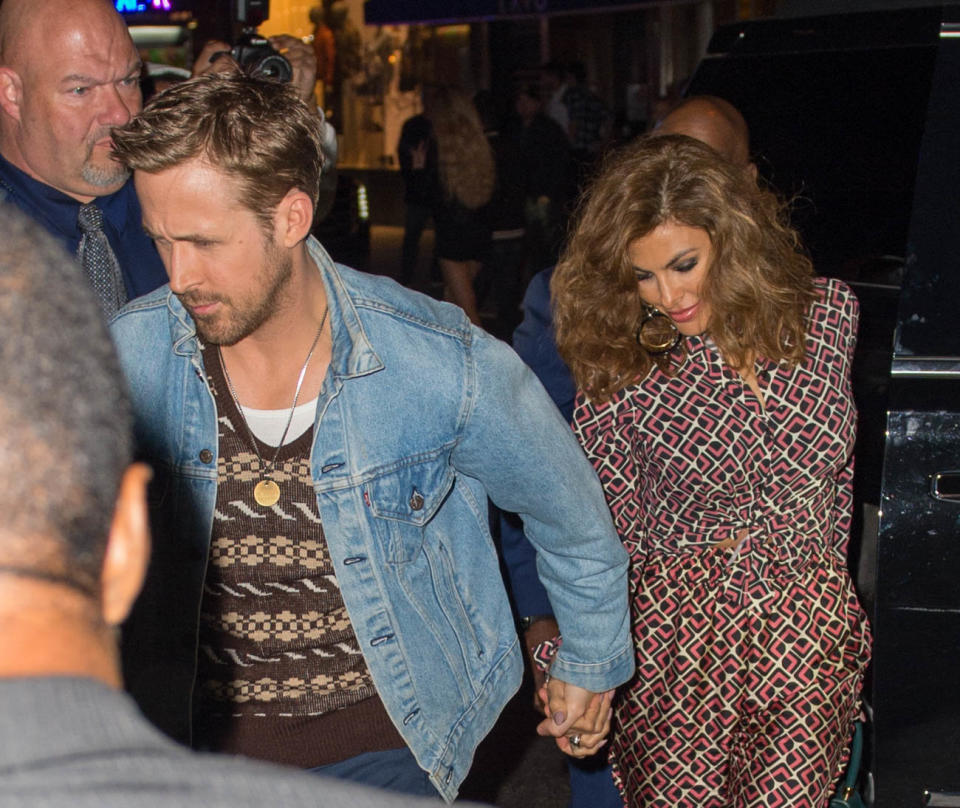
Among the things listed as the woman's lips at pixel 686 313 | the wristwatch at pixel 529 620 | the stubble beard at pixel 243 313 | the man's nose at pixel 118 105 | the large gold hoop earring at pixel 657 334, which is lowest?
the wristwatch at pixel 529 620

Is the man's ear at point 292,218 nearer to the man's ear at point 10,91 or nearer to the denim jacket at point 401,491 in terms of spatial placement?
the denim jacket at point 401,491

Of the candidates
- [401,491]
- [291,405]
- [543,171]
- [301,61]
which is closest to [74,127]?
[291,405]

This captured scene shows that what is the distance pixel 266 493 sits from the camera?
2439 millimetres

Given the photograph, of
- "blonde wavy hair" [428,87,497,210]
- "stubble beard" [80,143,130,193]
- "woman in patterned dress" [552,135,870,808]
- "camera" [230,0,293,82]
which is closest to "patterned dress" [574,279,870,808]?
"woman in patterned dress" [552,135,870,808]

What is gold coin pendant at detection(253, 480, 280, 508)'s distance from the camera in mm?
2434

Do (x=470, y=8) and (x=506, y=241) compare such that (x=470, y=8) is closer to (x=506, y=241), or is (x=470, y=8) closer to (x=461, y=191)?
(x=506, y=241)

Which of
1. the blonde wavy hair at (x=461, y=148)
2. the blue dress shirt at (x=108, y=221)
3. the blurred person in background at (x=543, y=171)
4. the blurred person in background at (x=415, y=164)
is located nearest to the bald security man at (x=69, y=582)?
the blue dress shirt at (x=108, y=221)

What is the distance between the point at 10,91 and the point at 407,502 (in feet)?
5.24

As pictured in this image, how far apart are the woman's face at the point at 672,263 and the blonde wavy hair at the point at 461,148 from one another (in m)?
6.03

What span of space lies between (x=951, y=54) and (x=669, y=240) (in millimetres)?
812

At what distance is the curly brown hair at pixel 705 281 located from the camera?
3.19 m

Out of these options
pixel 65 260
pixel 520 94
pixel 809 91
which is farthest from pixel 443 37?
pixel 65 260

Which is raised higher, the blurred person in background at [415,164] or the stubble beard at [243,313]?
the stubble beard at [243,313]

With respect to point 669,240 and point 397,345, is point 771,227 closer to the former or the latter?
point 669,240
